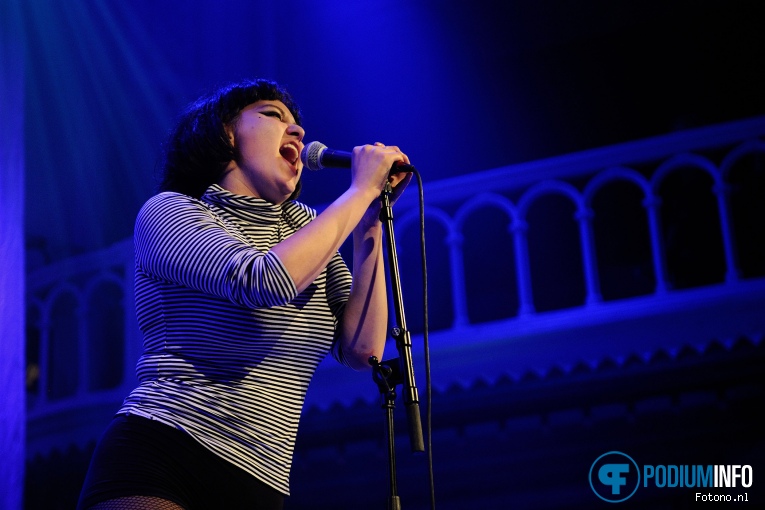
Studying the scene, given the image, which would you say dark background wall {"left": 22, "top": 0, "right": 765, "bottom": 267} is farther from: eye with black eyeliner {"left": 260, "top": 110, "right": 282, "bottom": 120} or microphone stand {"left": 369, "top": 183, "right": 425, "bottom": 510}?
microphone stand {"left": 369, "top": 183, "right": 425, "bottom": 510}

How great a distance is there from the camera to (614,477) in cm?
271

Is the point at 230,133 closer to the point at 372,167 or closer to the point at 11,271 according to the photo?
the point at 372,167

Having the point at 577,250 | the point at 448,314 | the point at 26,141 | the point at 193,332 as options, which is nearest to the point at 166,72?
the point at 26,141

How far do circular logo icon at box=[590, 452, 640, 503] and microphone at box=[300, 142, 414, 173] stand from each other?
1.75 meters

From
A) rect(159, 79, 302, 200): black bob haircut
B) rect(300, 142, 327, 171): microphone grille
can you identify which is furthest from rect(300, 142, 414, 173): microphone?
rect(159, 79, 302, 200): black bob haircut

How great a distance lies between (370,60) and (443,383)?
1.61 metres

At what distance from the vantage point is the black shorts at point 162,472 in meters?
1.07

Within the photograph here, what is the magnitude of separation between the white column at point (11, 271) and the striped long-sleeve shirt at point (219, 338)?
1.61 metres

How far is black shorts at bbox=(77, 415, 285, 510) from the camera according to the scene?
1.07 m

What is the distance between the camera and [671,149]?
3.08m

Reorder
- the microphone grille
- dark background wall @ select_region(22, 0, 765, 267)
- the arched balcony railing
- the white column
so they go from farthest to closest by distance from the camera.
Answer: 1. dark background wall @ select_region(22, 0, 765, 267)
2. the arched balcony railing
3. the white column
4. the microphone grille

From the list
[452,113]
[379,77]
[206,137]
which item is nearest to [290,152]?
[206,137]

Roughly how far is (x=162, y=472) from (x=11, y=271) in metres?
1.83

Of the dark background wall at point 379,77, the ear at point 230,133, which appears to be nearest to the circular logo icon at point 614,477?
the dark background wall at point 379,77
